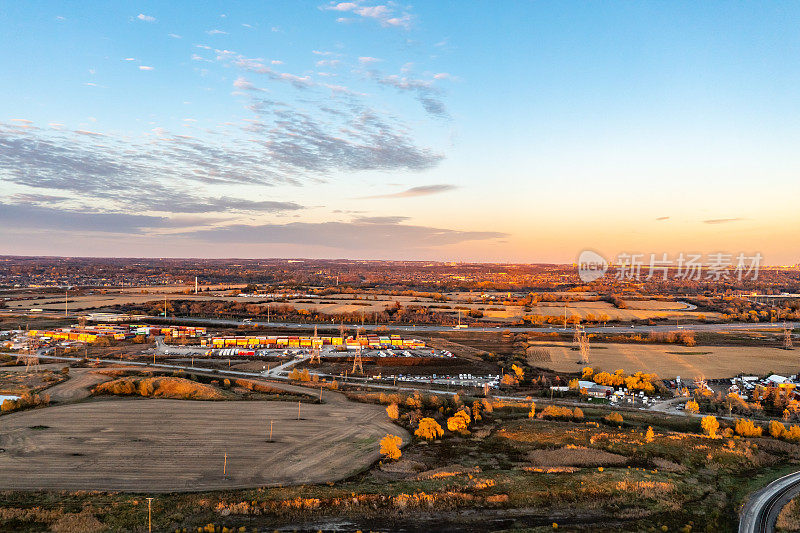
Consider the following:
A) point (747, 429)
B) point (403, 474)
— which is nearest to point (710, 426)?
point (747, 429)

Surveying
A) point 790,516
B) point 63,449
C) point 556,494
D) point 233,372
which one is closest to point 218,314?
point 233,372

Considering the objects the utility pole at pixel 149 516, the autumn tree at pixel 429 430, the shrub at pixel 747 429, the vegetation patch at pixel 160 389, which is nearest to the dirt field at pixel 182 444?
the autumn tree at pixel 429 430

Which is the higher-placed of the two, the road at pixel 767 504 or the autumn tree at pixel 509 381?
the road at pixel 767 504

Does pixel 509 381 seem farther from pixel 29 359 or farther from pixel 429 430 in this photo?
pixel 29 359

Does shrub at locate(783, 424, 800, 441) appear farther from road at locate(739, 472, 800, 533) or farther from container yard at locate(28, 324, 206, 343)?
container yard at locate(28, 324, 206, 343)

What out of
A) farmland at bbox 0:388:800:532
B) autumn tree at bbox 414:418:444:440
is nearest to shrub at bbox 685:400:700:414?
farmland at bbox 0:388:800:532

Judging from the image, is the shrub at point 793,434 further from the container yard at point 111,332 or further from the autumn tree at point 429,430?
the container yard at point 111,332
